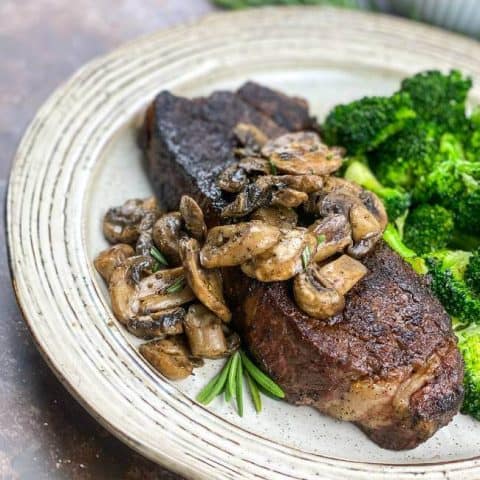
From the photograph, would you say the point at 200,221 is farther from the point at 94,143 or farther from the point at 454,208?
the point at 454,208

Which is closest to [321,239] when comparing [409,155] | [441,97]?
[409,155]

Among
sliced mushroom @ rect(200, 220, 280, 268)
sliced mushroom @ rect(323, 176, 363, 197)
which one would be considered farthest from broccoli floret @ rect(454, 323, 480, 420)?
sliced mushroom @ rect(200, 220, 280, 268)

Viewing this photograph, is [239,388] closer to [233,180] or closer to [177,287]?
[177,287]

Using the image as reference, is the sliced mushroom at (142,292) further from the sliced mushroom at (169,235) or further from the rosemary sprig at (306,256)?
the rosemary sprig at (306,256)

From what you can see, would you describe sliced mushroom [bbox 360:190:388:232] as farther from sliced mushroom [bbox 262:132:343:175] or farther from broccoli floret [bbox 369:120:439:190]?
broccoli floret [bbox 369:120:439:190]

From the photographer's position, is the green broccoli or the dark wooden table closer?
the dark wooden table

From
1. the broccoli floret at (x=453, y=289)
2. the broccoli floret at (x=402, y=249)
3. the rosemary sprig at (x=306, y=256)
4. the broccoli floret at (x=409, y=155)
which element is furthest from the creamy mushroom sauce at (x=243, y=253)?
the broccoli floret at (x=409, y=155)

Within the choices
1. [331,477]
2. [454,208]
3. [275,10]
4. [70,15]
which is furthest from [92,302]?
[70,15]
